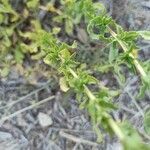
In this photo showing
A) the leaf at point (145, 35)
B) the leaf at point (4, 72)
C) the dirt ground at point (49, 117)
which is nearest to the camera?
the leaf at point (145, 35)

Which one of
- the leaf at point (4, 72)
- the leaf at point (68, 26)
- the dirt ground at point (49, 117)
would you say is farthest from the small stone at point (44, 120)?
the leaf at point (68, 26)

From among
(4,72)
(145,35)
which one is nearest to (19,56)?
(4,72)

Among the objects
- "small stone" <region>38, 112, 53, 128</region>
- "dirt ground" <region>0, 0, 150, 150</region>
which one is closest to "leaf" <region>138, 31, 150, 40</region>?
"dirt ground" <region>0, 0, 150, 150</region>

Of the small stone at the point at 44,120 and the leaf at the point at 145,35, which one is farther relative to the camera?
the small stone at the point at 44,120

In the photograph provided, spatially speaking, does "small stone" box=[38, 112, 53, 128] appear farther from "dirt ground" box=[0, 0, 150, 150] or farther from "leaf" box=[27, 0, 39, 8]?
"leaf" box=[27, 0, 39, 8]

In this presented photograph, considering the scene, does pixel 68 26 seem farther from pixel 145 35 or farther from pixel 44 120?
pixel 145 35

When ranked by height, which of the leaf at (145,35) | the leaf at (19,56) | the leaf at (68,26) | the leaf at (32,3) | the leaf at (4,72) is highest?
the leaf at (145,35)

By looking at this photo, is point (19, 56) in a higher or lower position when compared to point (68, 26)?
lower

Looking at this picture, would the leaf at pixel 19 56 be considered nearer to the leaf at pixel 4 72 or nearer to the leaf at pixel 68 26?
the leaf at pixel 4 72
